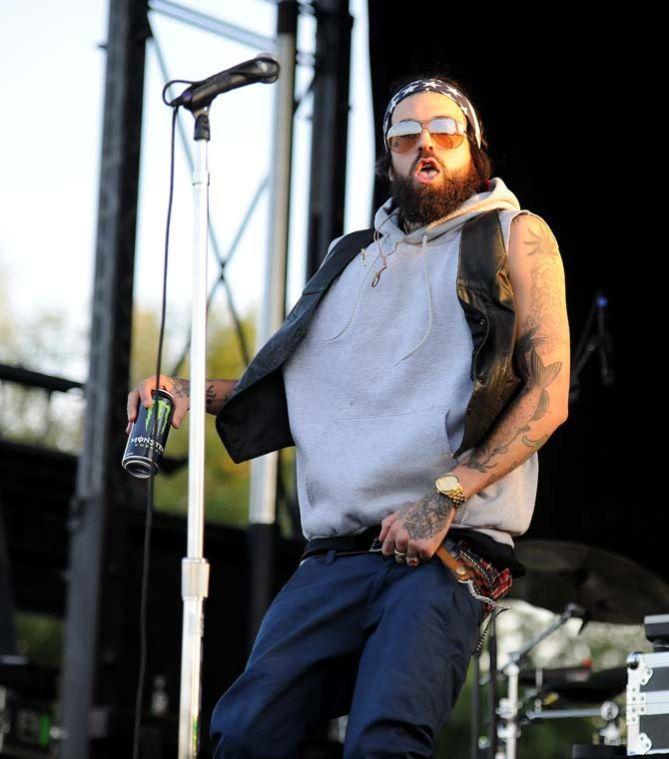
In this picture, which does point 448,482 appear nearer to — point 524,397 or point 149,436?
point 524,397

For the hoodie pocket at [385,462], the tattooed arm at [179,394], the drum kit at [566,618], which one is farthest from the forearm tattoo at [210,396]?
the drum kit at [566,618]

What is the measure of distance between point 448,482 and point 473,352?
28cm

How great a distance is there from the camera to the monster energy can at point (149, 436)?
276 cm

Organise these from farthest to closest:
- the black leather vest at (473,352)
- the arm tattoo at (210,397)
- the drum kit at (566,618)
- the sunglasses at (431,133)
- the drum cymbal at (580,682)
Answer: the drum cymbal at (580,682)
the drum kit at (566,618)
the arm tattoo at (210,397)
the sunglasses at (431,133)
the black leather vest at (473,352)

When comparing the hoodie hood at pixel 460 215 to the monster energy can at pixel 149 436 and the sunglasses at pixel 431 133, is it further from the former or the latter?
the monster energy can at pixel 149 436

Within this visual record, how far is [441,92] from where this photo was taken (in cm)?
300

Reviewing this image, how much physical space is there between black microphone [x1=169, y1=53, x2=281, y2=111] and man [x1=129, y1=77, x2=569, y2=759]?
0.30 metres

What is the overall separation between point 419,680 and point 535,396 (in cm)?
59

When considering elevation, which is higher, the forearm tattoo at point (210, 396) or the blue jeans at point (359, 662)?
the forearm tattoo at point (210, 396)

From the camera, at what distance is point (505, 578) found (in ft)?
8.99

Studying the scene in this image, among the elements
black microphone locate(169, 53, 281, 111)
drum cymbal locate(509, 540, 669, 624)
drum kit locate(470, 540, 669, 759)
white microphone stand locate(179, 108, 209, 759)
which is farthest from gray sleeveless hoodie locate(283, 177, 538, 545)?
drum cymbal locate(509, 540, 669, 624)

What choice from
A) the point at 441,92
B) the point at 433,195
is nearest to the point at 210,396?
the point at 433,195

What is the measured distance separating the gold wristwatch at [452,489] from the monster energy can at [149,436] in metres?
0.57

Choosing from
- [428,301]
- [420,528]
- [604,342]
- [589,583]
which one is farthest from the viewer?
[589,583]
